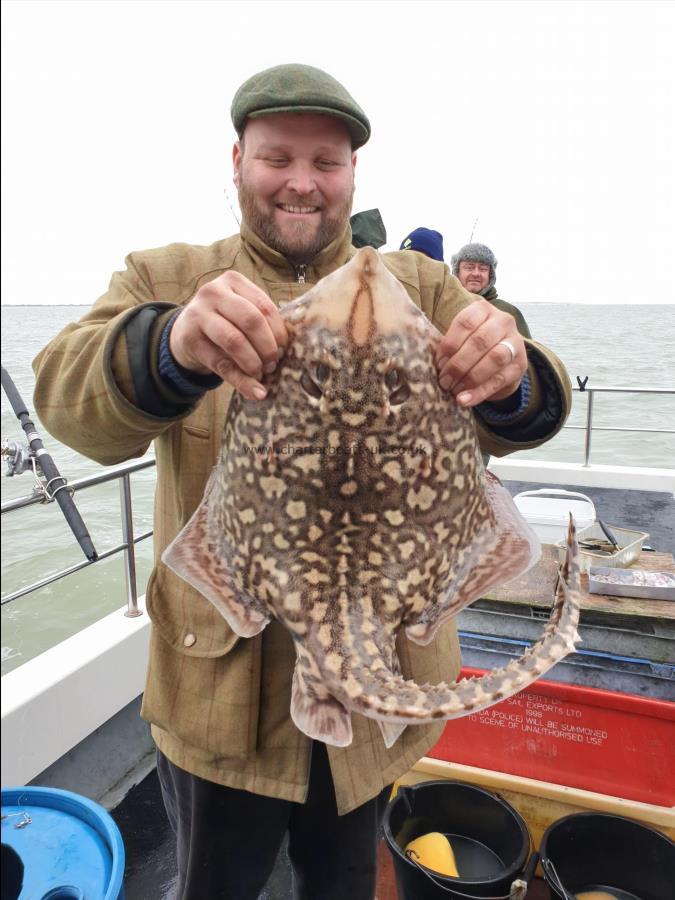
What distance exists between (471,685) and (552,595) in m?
3.30

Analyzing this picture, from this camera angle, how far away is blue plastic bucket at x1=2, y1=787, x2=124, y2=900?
85.1 inches

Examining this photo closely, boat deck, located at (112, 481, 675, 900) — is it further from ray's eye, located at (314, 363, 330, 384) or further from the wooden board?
ray's eye, located at (314, 363, 330, 384)

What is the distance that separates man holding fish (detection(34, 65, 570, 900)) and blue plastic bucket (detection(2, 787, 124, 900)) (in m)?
0.26

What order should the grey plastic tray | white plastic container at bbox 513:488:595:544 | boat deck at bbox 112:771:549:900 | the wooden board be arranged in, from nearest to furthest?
1. boat deck at bbox 112:771:549:900
2. the wooden board
3. the grey plastic tray
4. white plastic container at bbox 513:488:595:544

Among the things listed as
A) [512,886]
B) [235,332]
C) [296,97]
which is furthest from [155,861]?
[296,97]

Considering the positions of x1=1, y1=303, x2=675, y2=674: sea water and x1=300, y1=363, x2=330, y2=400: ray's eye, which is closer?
x1=300, y1=363, x2=330, y2=400: ray's eye

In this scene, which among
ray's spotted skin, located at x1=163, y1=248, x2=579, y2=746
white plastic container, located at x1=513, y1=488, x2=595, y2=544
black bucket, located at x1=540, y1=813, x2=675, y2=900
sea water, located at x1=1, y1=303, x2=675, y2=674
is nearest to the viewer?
ray's spotted skin, located at x1=163, y1=248, x2=579, y2=746

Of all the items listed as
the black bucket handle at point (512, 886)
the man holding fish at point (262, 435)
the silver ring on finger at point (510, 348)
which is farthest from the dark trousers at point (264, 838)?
the silver ring on finger at point (510, 348)

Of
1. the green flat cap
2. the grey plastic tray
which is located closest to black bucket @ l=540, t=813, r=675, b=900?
the grey plastic tray

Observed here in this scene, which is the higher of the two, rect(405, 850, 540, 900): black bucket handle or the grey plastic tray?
the grey plastic tray

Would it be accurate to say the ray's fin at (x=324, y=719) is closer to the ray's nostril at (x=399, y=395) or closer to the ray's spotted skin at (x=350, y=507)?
the ray's spotted skin at (x=350, y=507)

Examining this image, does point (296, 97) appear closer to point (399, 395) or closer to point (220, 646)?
point (399, 395)

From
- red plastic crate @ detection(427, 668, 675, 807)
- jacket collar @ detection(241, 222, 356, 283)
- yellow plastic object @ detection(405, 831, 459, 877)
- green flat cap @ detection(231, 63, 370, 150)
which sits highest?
green flat cap @ detection(231, 63, 370, 150)

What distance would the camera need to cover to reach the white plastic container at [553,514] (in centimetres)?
529
